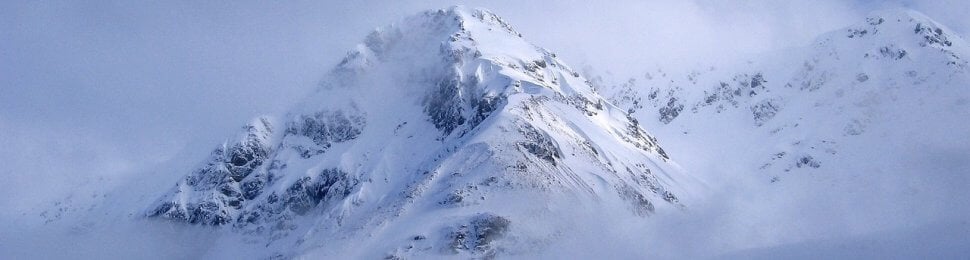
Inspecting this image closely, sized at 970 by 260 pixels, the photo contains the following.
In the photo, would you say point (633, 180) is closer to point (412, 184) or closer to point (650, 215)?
point (650, 215)

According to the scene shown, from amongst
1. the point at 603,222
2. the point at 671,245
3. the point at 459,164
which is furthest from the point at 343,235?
the point at 671,245

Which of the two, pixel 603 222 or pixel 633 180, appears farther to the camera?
pixel 633 180

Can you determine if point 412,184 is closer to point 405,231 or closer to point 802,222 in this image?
point 405,231

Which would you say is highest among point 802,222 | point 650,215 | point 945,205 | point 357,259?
point 357,259

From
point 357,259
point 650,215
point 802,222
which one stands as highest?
point 357,259

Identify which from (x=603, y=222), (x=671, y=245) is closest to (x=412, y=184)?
(x=603, y=222)

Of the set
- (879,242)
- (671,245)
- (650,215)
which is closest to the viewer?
(879,242)

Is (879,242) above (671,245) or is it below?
below

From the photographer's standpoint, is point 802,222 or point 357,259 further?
point 802,222

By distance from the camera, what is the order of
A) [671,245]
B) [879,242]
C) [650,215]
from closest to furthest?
[879,242] < [671,245] < [650,215]
